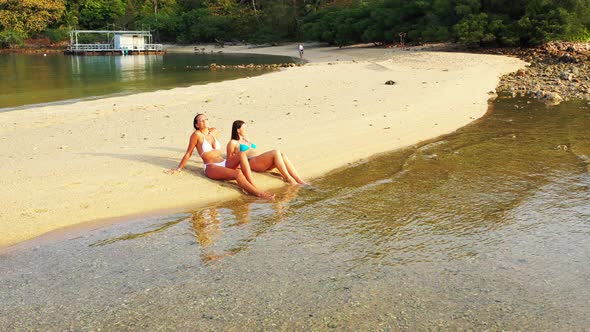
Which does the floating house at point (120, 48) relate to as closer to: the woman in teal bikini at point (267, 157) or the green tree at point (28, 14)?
the green tree at point (28, 14)

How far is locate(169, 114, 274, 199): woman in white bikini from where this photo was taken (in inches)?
316

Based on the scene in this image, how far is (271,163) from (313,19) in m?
64.9

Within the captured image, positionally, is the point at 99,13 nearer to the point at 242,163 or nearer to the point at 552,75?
the point at 552,75

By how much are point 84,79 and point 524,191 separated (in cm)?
3177

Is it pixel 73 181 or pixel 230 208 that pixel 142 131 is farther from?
pixel 230 208

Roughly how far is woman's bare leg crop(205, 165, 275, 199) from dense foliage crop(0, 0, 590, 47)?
113 feet

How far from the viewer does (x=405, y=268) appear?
18.2 feet

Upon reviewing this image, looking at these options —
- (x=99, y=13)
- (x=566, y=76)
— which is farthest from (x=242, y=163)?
(x=99, y=13)

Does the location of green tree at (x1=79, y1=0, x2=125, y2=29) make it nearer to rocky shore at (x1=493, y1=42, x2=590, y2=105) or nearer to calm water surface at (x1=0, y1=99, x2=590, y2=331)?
rocky shore at (x1=493, y1=42, x2=590, y2=105)

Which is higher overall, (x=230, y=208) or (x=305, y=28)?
(x=305, y=28)

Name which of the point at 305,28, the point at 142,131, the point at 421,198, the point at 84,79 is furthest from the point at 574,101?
the point at 305,28

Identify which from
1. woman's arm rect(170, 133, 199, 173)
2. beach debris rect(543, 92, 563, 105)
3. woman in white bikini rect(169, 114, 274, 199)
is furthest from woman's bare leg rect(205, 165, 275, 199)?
beach debris rect(543, 92, 563, 105)

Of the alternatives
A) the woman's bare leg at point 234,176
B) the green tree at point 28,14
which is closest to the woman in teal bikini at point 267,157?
the woman's bare leg at point 234,176

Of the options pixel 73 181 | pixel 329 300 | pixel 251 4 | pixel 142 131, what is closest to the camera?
pixel 329 300
